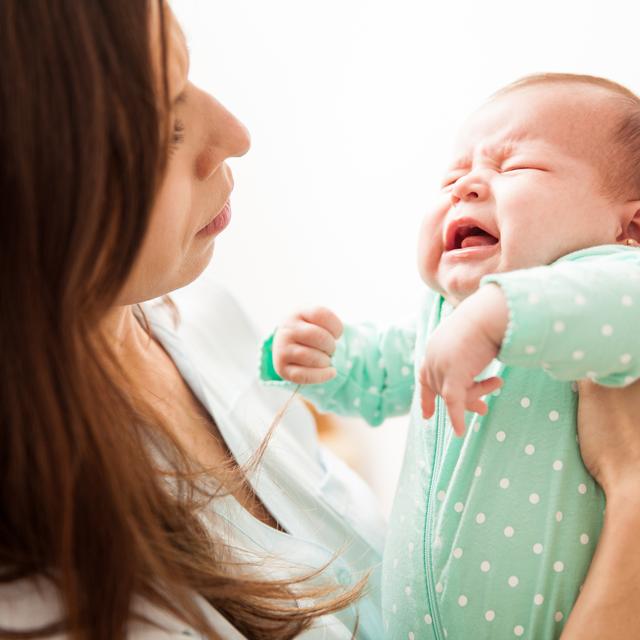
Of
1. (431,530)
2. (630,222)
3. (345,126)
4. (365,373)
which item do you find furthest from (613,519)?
(345,126)

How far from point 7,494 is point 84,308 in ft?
0.56

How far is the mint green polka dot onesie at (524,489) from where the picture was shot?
0.63 metres

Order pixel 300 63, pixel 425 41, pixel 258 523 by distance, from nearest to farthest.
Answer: pixel 258 523 → pixel 425 41 → pixel 300 63

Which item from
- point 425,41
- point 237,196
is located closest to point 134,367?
point 425,41

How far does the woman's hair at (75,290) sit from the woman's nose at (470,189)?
359 millimetres

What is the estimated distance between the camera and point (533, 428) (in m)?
0.74

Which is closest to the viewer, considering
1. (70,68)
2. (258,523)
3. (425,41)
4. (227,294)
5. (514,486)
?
(70,68)

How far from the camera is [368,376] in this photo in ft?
3.43

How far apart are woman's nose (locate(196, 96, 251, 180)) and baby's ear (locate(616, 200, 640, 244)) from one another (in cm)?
44

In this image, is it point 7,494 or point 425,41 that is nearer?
point 7,494

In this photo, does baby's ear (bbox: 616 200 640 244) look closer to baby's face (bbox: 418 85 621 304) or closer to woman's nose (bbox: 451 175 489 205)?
baby's face (bbox: 418 85 621 304)

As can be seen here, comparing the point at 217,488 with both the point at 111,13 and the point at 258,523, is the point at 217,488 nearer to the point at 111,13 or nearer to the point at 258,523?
the point at 258,523

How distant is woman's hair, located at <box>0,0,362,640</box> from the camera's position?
0.55m

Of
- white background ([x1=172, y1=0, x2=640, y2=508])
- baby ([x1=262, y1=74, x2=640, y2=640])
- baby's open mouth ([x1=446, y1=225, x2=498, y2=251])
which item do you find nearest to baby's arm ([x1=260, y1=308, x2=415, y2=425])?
baby ([x1=262, y1=74, x2=640, y2=640])
